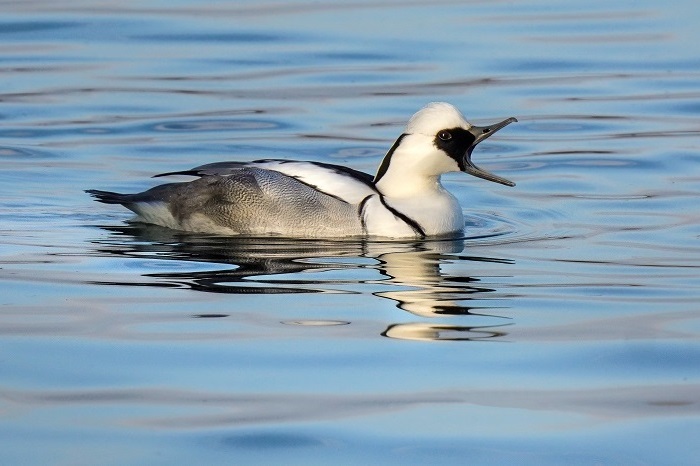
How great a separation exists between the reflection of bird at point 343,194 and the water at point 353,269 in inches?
8.5

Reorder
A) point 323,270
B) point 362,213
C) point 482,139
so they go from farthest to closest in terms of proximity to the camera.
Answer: point 482,139, point 362,213, point 323,270

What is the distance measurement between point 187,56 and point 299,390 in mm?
13200

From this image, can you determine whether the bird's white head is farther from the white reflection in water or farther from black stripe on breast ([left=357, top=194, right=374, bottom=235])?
the white reflection in water

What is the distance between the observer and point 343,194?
1116 centimetres

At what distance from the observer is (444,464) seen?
6.05 meters

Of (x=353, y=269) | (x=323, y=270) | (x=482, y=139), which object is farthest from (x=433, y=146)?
(x=323, y=270)

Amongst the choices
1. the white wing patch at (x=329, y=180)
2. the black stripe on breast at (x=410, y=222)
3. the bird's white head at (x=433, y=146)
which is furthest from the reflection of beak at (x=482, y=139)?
the white wing patch at (x=329, y=180)

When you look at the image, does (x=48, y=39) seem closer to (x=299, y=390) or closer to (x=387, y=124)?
(x=387, y=124)

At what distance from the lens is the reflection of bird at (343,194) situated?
1110 cm

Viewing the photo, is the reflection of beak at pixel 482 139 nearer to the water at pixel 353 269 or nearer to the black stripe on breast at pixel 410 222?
the water at pixel 353 269

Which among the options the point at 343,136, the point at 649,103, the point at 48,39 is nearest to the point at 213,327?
the point at 343,136

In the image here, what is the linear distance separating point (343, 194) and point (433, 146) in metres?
0.71

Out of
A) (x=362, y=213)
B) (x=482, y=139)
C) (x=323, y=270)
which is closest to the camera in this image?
(x=323, y=270)

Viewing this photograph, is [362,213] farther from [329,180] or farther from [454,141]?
[454,141]
